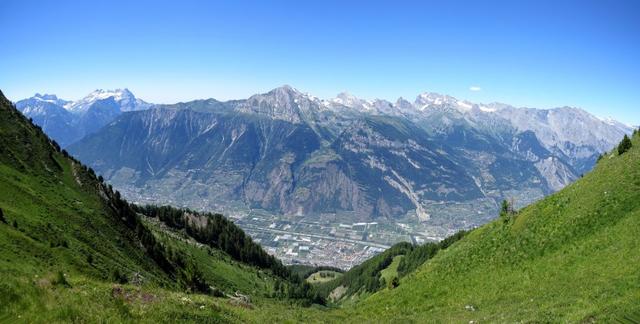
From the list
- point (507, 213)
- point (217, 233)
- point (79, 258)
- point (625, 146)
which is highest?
point (625, 146)

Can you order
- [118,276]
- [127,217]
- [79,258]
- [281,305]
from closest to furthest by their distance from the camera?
[79,258] < [118,276] < [281,305] < [127,217]

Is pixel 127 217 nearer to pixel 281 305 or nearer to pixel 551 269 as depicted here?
pixel 281 305

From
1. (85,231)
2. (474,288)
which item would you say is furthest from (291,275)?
(474,288)

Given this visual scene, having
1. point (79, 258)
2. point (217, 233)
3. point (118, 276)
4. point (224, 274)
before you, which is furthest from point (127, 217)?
point (217, 233)

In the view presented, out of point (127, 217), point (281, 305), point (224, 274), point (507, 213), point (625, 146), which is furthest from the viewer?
point (224, 274)

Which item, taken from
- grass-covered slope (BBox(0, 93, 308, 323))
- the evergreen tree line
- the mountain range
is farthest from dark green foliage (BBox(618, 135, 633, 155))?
the evergreen tree line

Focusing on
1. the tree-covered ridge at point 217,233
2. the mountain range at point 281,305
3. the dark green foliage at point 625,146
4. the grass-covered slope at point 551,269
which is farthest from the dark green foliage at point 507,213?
the tree-covered ridge at point 217,233

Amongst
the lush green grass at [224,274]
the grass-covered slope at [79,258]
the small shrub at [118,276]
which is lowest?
the lush green grass at [224,274]

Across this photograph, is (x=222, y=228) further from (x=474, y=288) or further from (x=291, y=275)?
(x=474, y=288)

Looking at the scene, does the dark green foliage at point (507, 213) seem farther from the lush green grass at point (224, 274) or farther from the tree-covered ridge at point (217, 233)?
the tree-covered ridge at point (217, 233)
